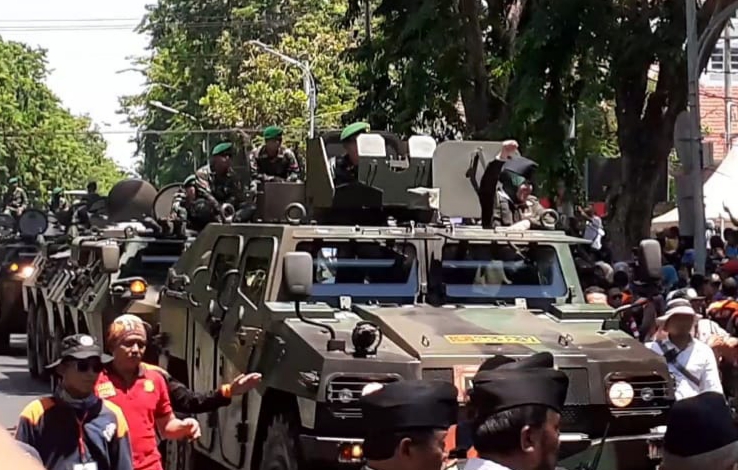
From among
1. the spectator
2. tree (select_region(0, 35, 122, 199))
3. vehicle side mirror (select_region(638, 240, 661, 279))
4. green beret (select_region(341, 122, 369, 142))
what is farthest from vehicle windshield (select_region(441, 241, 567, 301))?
tree (select_region(0, 35, 122, 199))

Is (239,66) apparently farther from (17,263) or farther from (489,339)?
(489,339)

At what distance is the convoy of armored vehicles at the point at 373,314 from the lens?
330 inches

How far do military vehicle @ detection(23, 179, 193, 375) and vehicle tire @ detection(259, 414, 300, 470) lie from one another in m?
3.31

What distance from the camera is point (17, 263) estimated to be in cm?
2234

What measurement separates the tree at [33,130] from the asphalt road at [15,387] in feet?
132

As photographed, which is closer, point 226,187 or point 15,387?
point 226,187

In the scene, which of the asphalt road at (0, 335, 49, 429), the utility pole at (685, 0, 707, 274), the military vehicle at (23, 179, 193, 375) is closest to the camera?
the utility pole at (685, 0, 707, 274)

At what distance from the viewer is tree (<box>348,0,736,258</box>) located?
714 inches

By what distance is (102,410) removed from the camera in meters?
6.37

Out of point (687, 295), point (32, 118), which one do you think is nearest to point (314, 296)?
point (687, 295)

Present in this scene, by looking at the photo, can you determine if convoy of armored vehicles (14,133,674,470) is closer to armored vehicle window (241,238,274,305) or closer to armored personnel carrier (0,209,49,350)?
armored vehicle window (241,238,274,305)

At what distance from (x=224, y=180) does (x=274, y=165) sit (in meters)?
0.75

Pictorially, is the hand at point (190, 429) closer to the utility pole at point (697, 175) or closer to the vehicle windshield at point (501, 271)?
the vehicle windshield at point (501, 271)

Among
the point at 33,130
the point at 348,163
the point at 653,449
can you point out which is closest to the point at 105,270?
the point at 348,163
